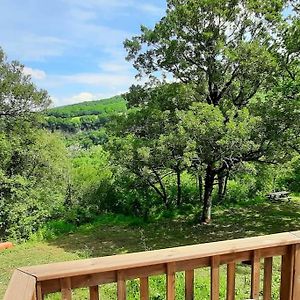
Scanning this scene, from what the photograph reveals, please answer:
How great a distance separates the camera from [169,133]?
7.20 m

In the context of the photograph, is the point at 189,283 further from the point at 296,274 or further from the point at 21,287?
the point at 21,287

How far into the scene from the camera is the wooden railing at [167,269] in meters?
1.17

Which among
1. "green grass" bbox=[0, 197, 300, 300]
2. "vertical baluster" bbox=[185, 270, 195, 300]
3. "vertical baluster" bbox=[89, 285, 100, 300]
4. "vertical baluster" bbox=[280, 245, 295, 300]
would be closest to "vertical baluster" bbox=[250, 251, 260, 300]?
"vertical baluster" bbox=[280, 245, 295, 300]

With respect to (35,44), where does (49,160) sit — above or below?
below

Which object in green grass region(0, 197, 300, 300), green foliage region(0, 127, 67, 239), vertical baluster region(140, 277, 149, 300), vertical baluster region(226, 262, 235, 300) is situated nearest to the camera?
vertical baluster region(140, 277, 149, 300)

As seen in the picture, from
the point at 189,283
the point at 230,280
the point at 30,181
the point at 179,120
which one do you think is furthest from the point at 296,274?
the point at 30,181

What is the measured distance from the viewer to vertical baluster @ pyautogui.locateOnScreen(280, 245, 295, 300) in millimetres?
1531

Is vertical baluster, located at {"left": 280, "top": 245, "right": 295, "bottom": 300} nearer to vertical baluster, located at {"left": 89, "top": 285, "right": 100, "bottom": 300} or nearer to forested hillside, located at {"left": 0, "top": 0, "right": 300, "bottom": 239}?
vertical baluster, located at {"left": 89, "top": 285, "right": 100, "bottom": 300}

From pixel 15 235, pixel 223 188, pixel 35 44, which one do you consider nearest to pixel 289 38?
pixel 223 188

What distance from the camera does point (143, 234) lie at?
8227 millimetres

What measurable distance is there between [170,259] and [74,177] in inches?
386

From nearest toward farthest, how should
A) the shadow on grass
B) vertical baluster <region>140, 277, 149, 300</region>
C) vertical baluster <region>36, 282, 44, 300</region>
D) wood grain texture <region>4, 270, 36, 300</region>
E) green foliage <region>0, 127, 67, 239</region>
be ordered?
wood grain texture <region>4, 270, 36, 300</region> < vertical baluster <region>36, 282, 44, 300</region> < vertical baluster <region>140, 277, 149, 300</region> < the shadow on grass < green foliage <region>0, 127, 67, 239</region>

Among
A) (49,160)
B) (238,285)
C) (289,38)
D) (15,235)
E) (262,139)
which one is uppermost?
(289,38)

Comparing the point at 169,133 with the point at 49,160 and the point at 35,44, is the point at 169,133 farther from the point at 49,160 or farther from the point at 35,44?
the point at 35,44
